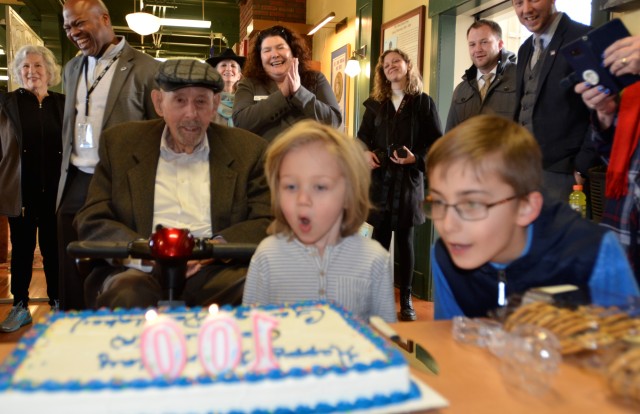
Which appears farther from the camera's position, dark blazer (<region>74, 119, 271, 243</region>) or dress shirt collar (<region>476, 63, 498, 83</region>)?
dress shirt collar (<region>476, 63, 498, 83</region>)

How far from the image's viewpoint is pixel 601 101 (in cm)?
207

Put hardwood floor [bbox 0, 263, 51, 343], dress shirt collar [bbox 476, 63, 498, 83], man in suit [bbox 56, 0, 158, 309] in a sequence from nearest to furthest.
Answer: man in suit [bbox 56, 0, 158, 309], dress shirt collar [bbox 476, 63, 498, 83], hardwood floor [bbox 0, 263, 51, 343]

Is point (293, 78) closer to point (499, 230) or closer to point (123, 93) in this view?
point (123, 93)

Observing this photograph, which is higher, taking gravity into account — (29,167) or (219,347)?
(29,167)

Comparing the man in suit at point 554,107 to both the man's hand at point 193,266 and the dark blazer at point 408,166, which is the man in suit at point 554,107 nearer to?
the dark blazer at point 408,166

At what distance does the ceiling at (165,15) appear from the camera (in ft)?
36.4

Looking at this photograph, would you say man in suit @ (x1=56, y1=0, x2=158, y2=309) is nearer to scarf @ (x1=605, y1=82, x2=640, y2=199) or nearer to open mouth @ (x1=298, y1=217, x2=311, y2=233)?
open mouth @ (x1=298, y1=217, x2=311, y2=233)

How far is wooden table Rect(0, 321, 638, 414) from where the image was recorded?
0.73m

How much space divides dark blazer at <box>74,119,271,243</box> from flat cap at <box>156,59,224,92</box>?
207 millimetres

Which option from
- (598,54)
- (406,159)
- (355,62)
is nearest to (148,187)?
(598,54)

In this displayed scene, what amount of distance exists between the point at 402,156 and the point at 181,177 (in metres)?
2.08

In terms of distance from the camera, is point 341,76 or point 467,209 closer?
point 467,209

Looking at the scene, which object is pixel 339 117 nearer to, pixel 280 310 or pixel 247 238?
pixel 247 238

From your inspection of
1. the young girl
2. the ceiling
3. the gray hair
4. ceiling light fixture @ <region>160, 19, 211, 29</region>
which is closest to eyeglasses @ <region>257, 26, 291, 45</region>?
the gray hair
